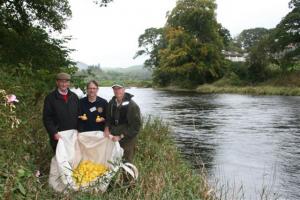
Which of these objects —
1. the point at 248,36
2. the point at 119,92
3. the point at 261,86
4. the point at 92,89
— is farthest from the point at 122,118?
the point at 248,36

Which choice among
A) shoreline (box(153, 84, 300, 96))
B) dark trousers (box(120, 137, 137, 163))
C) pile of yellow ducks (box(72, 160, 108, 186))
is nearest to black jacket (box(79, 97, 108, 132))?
dark trousers (box(120, 137, 137, 163))

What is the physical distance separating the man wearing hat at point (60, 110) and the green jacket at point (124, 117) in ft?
1.68

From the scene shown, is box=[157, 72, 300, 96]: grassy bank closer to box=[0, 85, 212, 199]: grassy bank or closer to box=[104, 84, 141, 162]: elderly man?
→ box=[0, 85, 212, 199]: grassy bank

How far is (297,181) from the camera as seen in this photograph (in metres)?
11.4

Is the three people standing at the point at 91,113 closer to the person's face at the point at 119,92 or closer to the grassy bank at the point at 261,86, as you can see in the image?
the person's face at the point at 119,92

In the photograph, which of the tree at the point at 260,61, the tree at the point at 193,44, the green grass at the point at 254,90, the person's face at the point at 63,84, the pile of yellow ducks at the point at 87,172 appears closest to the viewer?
the pile of yellow ducks at the point at 87,172

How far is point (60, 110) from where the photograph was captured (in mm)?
7160

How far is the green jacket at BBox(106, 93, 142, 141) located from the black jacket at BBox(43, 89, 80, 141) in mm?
512

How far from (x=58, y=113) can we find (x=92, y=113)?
1.66ft

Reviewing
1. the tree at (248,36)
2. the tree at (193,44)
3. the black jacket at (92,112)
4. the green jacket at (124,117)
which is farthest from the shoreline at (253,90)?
the tree at (248,36)

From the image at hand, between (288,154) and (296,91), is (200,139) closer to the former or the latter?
(288,154)

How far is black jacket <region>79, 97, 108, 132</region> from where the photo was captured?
7298 mm

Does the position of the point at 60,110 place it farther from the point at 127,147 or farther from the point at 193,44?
the point at 193,44

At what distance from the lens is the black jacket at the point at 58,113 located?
7148mm
